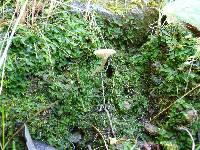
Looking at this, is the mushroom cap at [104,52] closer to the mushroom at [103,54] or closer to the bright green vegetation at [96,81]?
the mushroom at [103,54]

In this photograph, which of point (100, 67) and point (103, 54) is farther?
point (100, 67)

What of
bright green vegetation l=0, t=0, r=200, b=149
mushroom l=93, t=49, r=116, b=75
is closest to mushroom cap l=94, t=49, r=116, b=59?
mushroom l=93, t=49, r=116, b=75

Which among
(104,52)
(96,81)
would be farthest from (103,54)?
(96,81)

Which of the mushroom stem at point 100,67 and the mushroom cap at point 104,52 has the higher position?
the mushroom cap at point 104,52

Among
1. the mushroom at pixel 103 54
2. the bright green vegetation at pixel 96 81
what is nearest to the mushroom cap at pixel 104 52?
the mushroom at pixel 103 54

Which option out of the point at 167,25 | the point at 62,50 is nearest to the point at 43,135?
the point at 62,50

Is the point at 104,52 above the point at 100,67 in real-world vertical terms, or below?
above

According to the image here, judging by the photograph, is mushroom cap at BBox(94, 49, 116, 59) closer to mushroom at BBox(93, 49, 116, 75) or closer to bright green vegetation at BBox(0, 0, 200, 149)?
mushroom at BBox(93, 49, 116, 75)

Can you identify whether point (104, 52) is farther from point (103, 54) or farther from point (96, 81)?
point (96, 81)

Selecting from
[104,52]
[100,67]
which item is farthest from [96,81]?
[104,52]
